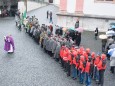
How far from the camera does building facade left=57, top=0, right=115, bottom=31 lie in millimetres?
35500

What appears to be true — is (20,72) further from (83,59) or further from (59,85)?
(83,59)

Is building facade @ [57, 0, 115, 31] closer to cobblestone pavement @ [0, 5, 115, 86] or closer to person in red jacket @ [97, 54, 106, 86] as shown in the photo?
cobblestone pavement @ [0, 5, 115, 86]

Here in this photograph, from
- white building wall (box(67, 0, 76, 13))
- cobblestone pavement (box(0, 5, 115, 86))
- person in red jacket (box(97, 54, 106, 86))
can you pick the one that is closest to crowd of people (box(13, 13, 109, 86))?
person in red jacket (box(97, 54, 106, 86))

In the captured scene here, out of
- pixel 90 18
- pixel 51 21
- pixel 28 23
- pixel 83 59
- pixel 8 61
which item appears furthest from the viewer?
pixel 51 21

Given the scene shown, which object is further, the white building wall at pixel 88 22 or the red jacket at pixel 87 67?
the white building wall at pixel 88 22

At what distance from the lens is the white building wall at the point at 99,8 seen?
35500 mm

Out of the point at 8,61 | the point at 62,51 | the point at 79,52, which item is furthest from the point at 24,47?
the point at 79,52

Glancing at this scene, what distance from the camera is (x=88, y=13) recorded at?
119 feet

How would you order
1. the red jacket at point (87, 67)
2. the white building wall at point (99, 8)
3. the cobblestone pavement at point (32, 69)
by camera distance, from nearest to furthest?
the red jacket at point (87, 67) < the cobblestone pavement at point (32, 69) < the white building wall at point (99, 8)

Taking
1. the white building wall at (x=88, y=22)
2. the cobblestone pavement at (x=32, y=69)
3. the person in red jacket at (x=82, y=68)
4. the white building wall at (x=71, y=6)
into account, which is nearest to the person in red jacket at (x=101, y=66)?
the cobblestone pavement at (x=32, y=69)

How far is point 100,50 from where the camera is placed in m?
26.5

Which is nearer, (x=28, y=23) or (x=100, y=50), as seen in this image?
(x=100, y=50)

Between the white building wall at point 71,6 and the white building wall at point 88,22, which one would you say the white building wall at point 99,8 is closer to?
the white building wall at point 88,22

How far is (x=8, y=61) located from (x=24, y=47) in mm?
4934
